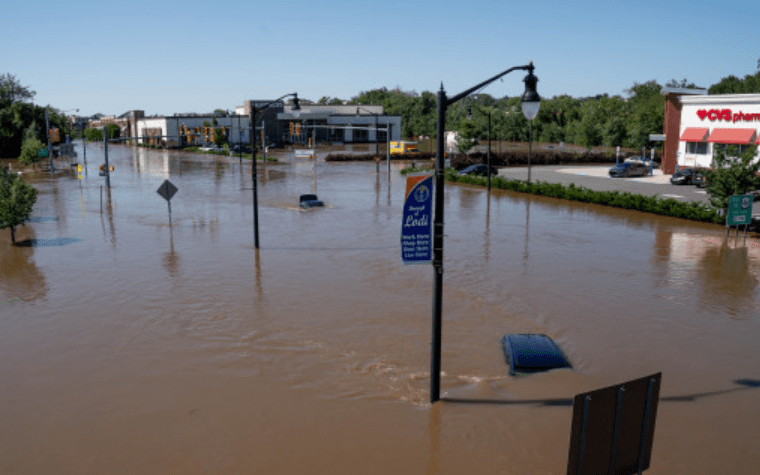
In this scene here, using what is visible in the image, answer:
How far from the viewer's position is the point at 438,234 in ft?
36.1

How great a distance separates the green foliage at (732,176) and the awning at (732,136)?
1839 cm

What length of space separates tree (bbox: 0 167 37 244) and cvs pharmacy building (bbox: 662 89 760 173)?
145ft

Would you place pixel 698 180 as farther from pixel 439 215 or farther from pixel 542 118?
pixel 542 118

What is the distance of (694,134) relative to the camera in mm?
49906

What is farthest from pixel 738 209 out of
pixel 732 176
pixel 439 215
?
pixel 439 215

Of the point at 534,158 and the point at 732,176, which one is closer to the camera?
the point at 732,176

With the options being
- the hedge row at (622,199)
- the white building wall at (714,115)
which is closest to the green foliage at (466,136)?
the hedge row at (622,199)

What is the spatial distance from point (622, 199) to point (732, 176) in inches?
A: 354

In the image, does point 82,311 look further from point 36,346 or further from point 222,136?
point 222,136

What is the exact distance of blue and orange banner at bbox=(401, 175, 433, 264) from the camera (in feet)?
35.1

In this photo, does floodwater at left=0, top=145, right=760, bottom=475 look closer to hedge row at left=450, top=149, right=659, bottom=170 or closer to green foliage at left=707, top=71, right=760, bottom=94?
hedge row at left=450, top=149, right=659, bottom=170

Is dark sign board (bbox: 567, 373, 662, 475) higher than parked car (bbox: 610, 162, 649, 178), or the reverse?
parked car (bbox: 610, 162, 649, 178)

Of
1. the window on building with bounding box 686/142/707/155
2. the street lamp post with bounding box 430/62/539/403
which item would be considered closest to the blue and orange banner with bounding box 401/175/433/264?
the street lamp post with bounding box 430/62/539/403

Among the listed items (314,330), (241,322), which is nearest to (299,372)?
(314,330)
